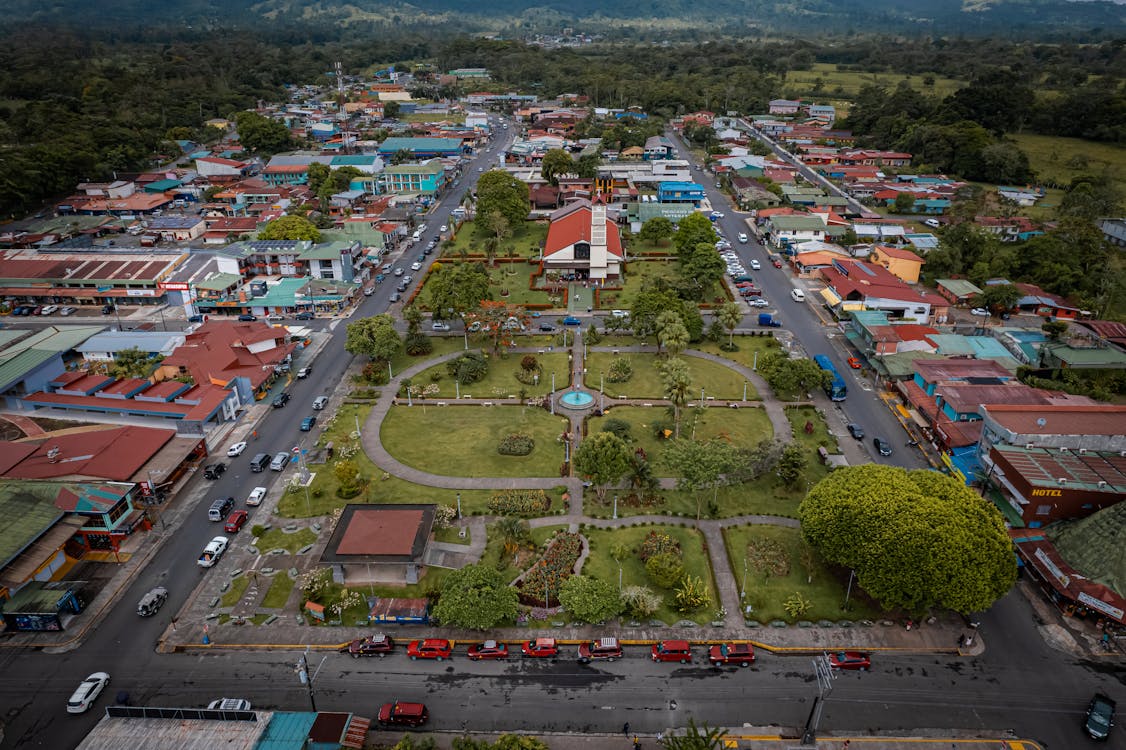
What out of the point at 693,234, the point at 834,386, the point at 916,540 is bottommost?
the point at 834,386

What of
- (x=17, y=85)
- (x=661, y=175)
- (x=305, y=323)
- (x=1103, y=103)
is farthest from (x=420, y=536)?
(x=17, y=85)

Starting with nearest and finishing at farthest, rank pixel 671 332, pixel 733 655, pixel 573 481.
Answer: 1. pixel 733 655
2. pixel 573 481
3. pixel 671 332

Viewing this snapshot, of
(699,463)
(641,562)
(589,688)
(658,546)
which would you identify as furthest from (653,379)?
(589,688)

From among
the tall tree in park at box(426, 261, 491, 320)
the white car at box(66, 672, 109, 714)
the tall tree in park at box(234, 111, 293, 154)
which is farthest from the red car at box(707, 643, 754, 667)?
the tall tree in park at box(234, 111, 293, 154)

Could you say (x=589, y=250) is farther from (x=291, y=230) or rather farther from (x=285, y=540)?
(x=285, y=540)

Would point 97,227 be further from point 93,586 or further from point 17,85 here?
point 17,85

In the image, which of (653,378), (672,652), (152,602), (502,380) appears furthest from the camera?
(653,378)

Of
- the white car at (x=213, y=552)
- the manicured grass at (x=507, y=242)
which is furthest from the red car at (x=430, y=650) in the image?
the manicured grass at (x=507, y=242)
